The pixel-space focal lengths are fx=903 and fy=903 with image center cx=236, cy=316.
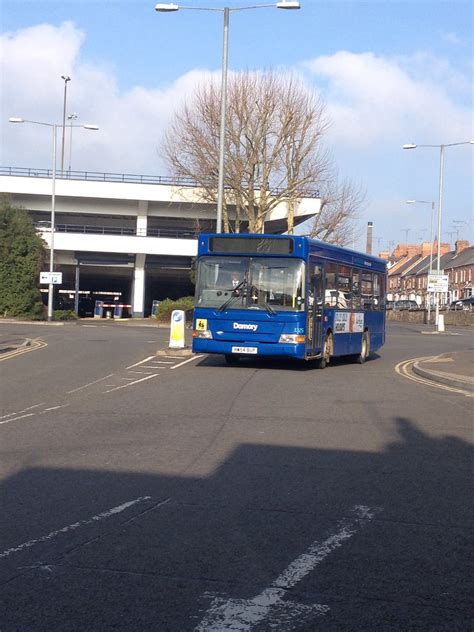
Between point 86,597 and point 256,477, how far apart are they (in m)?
3.86

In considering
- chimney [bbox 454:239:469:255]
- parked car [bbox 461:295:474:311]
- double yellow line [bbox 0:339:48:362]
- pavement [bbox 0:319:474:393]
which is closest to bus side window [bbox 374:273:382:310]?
pavement [bbox 0:319:474:393]

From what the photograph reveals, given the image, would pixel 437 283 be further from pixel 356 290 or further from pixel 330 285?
pixel 330 285

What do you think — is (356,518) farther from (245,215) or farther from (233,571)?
(245,215)

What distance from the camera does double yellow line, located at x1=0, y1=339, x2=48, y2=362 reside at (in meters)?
23.9

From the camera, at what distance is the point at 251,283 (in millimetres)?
19828

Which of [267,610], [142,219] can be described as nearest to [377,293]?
[267,610]

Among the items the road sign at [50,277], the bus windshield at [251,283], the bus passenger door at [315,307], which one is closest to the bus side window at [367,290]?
the bus passenger door at [315,307]

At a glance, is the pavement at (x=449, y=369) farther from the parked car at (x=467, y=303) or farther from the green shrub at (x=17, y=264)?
the parked car at (x=467, y=303)

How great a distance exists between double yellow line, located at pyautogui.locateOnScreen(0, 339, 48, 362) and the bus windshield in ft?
20.1

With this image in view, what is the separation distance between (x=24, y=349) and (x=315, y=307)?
34.0 ft

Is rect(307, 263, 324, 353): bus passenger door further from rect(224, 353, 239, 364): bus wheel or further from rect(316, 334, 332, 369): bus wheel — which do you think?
rect(224, 353, 239, 364): bus wheel

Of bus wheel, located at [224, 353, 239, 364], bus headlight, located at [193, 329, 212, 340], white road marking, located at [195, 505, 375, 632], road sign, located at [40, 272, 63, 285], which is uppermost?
road sign, located at [40, 272, 63, 285]

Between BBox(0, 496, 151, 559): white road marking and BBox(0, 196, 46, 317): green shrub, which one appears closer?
BBox(0, 496, 151, 559): white road marking

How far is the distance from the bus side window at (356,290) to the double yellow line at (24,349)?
904cm
